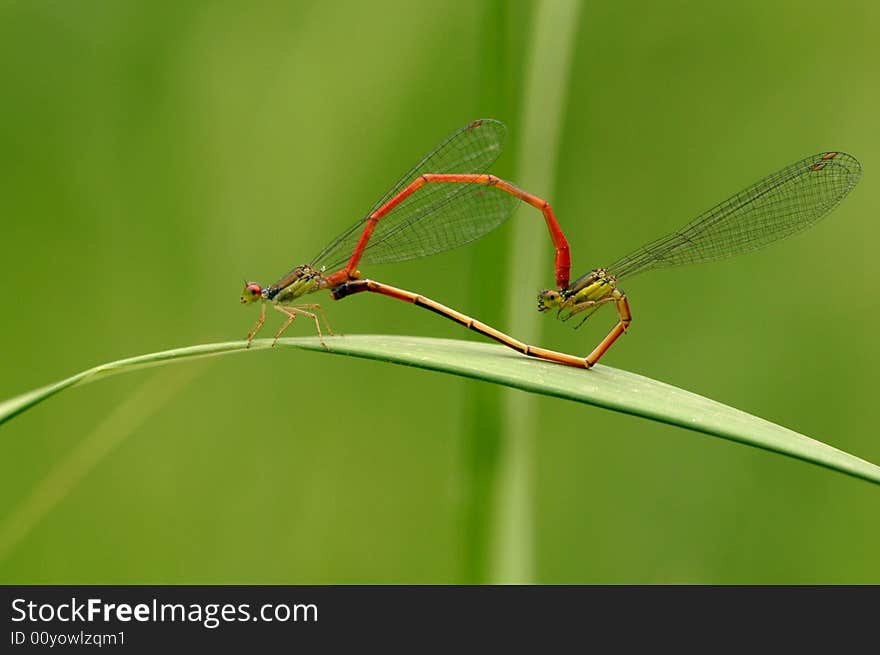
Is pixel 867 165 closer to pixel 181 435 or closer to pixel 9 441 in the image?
pixel 181 435

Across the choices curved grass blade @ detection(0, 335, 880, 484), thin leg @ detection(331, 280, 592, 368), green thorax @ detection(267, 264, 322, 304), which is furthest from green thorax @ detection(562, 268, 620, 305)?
curved grass blade @ detection(0, 335, 880, 484)

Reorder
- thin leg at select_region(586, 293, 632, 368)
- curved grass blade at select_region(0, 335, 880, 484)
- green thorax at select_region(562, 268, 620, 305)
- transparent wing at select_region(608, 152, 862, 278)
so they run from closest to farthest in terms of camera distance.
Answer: curved grass blade at select_region(0, 335, 880, 484) → thin leg at select_region(586, 293, 632, 368) → transparent wing at select_region(608, 152, 862, 278) → green thorax at select_region(562, 268, 620, 305)

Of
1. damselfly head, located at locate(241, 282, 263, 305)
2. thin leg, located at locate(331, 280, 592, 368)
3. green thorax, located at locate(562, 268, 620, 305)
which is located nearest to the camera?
thin leg, located at locate(331, 280, 592, 368)

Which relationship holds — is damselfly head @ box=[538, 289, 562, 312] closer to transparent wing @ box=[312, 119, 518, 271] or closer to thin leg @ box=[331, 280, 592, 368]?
thin leg @ box=[331, 280, 592, 368]

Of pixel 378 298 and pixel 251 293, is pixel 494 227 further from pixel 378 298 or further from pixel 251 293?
pixel 251 293

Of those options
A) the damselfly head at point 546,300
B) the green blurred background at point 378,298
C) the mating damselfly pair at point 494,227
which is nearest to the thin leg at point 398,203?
the mating damselfly pair at point 494,227

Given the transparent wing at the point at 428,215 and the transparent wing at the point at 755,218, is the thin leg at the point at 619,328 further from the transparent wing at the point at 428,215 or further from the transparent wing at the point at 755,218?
the transparent wing at the point at 428,215

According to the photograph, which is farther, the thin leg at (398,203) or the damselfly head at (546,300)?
the thin leg at (398,203)

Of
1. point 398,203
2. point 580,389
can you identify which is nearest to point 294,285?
point 398,203
